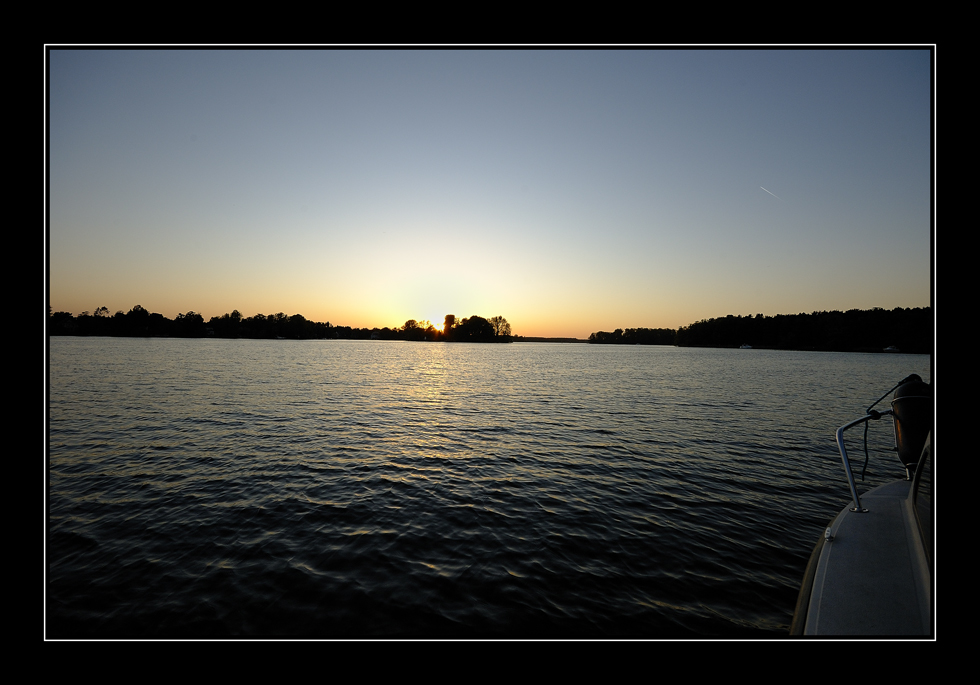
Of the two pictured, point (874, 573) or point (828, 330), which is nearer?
point (874, 573)

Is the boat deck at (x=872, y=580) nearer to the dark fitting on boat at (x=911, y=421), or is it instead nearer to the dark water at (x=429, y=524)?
the dark water at (x=429, y=524)

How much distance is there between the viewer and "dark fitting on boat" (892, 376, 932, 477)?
30.5 feet

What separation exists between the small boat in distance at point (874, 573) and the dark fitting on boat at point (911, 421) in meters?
0.98

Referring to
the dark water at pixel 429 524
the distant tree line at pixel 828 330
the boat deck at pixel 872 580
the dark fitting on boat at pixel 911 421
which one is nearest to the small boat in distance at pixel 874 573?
the boat deck at pixel 872 580

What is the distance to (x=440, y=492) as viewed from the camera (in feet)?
39.4

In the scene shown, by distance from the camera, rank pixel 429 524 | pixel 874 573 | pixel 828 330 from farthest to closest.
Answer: pixel 828 330
pixel 429 524
pixel 874 573

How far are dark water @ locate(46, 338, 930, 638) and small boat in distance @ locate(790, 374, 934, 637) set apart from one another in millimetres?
1189

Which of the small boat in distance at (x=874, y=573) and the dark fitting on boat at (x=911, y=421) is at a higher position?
the dark fitting on boat at (x=911, y=421)

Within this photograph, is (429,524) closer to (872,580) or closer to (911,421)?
(872,580)

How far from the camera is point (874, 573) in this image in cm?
581

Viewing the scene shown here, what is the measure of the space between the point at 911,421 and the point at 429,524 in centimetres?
1067

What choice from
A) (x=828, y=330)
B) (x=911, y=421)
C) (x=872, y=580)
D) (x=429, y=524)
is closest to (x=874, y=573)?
(x=872, y=580)

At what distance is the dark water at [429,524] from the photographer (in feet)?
21.6
